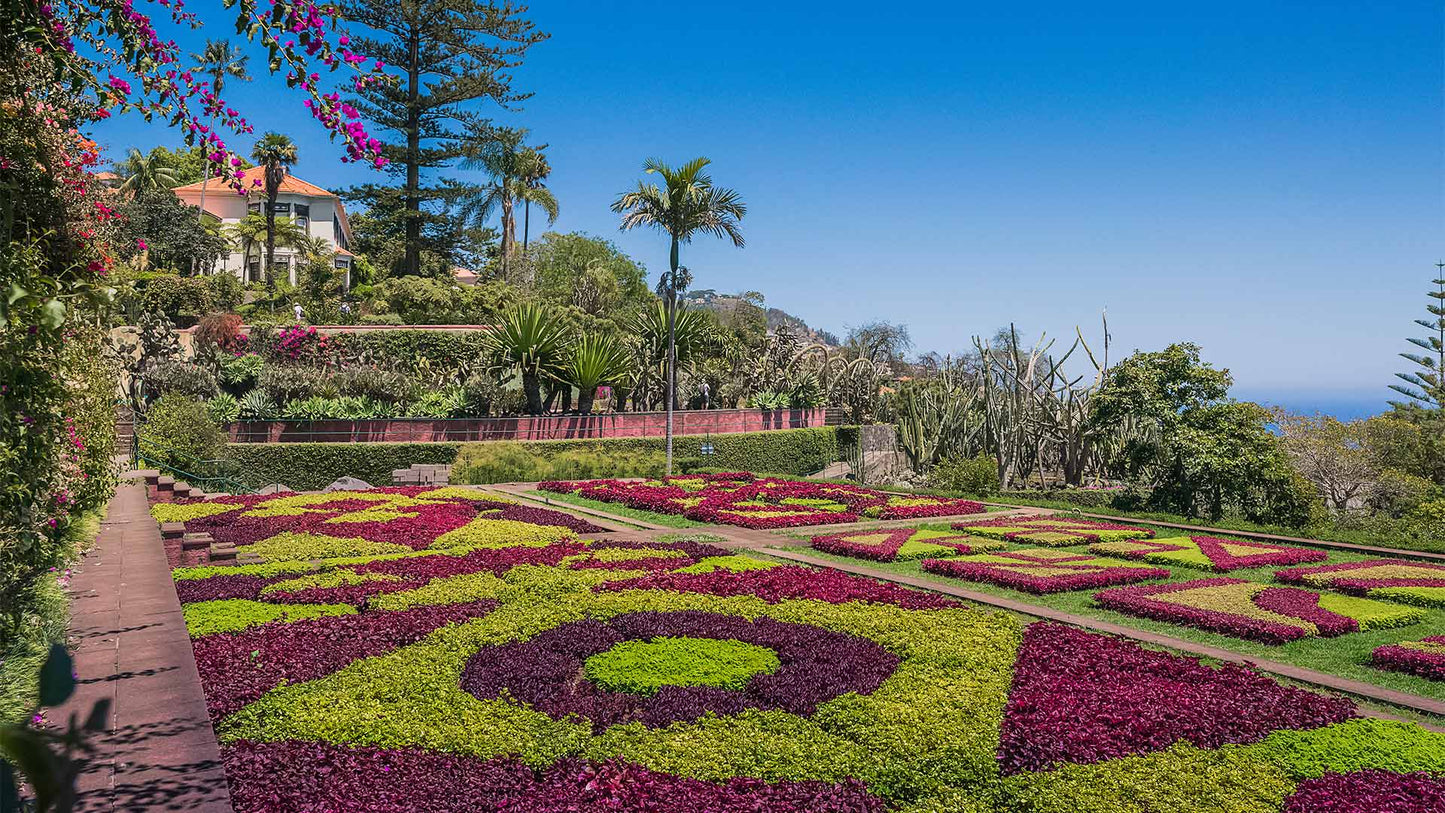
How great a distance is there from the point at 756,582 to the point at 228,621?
5.19 meters

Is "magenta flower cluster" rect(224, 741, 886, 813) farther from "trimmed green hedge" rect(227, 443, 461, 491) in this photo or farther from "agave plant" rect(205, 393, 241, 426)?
"agave plant" rect(205, 393, 241, 426)

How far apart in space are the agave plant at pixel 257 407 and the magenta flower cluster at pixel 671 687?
1819 centimetres

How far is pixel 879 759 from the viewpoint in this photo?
513 centimetres

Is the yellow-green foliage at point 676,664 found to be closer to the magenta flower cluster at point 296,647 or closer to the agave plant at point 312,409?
the magenta flower cluster at point 296,647

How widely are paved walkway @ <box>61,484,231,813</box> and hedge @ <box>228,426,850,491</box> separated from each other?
45.6 ft

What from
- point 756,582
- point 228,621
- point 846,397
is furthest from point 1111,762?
point 846,397

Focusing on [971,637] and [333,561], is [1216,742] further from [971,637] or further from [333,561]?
[333,561]

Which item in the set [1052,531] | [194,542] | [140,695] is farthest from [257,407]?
[140,695]

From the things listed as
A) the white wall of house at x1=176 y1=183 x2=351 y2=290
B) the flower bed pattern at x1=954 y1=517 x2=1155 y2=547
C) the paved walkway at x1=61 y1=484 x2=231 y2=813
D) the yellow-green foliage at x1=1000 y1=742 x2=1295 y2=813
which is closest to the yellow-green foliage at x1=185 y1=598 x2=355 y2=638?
the paved walkway at x1=61 y1=484 x2=231 y2=813

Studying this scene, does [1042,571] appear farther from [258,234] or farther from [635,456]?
[258,234]

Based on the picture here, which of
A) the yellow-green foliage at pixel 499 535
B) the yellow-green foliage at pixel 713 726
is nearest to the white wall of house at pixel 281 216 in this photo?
the yellow-green foliage at pixel 499 535

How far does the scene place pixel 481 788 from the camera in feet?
15.6

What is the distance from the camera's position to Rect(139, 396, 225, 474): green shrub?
1922 cm

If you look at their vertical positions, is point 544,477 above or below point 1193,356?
below
